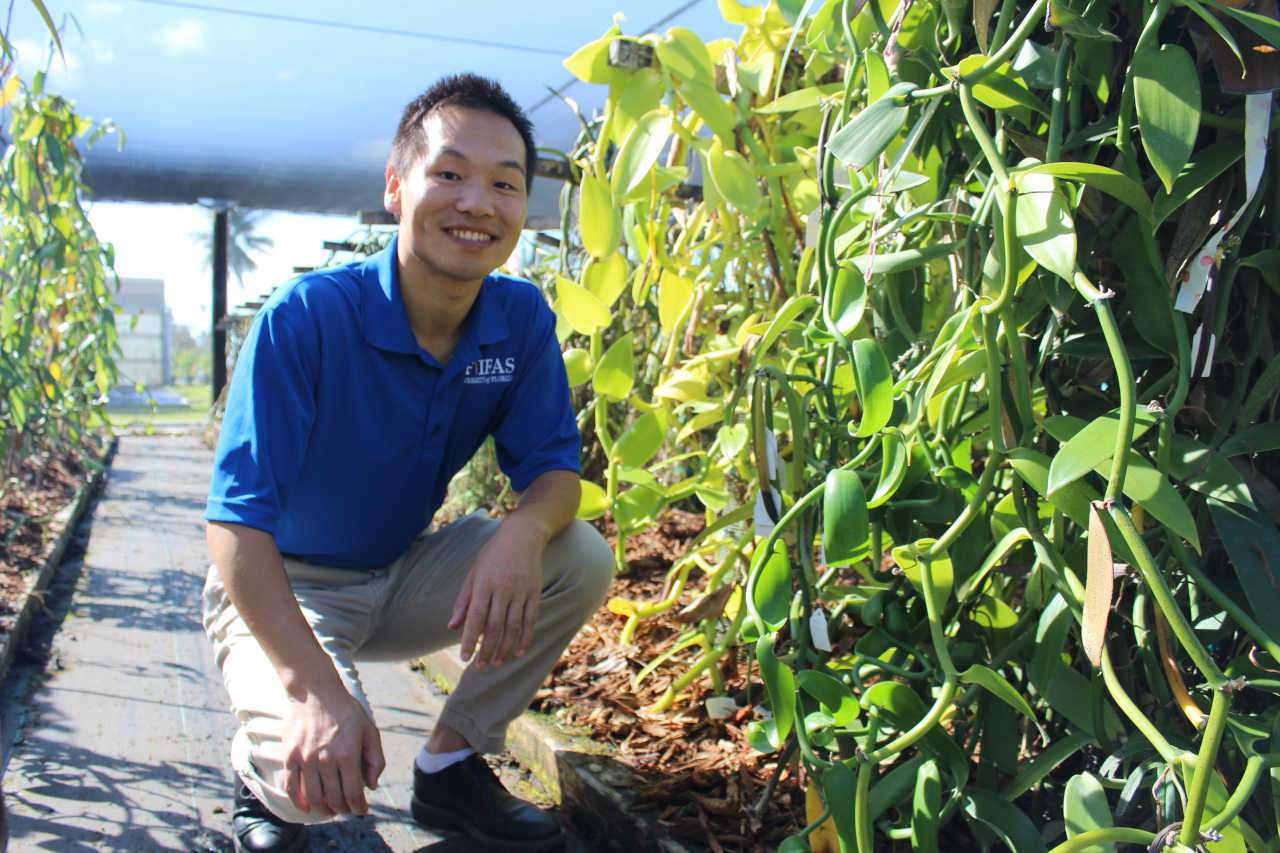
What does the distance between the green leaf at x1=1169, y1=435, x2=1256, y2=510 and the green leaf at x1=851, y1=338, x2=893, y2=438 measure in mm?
190

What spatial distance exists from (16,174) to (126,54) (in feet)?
7.89

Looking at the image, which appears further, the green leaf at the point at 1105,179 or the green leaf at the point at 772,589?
the green leaf at the point at 772,589

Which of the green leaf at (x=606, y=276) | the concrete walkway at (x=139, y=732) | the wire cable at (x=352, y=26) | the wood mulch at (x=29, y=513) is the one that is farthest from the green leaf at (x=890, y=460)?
the wire cable at (x=352, y=26)

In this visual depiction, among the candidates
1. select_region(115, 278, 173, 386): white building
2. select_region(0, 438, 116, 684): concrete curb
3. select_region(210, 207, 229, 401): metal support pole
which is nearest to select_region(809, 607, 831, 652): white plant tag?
select_region(0, 438, 116, 684): concrete curb

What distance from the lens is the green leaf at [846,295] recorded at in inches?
31.7

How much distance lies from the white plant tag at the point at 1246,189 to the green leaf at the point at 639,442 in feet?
2.11

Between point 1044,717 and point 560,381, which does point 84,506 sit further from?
point 1044,717

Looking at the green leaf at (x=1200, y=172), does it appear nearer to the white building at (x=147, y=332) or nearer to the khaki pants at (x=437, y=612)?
the khaki pants at (x=437, y=612)

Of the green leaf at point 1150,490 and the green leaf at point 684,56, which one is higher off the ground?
the green leaf at point 684,56

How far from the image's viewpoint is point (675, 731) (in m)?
1.42

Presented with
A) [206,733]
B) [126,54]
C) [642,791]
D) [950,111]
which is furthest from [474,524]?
[126,54]

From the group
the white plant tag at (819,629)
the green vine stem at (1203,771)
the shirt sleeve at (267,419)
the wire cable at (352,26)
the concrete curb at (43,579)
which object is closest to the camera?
the green vine stem at (1203,771)

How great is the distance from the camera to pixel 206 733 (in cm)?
160

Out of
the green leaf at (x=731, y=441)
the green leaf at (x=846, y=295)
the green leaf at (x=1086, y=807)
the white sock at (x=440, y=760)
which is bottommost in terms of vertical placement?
the white sock at (x=440, y=760)
